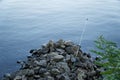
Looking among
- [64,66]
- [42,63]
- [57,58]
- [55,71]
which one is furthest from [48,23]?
[55,71]

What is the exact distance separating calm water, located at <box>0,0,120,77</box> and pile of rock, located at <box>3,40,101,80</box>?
2576 mm

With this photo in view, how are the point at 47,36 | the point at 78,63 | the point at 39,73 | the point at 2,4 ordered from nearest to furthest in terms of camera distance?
the point at 39,73 < the point at 78,63 < the point at 47,36 < the point at 2,4

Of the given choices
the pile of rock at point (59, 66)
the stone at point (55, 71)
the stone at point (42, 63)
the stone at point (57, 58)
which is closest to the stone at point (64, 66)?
the pile of rock at point (59, 66)

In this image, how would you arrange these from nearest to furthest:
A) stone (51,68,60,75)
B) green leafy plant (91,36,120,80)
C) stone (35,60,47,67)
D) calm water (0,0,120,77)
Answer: green leafy plant (91,36,120,80)
stone (51,68,60,75)
stone (35,60,47,67)
calm water (0,0,120,77)

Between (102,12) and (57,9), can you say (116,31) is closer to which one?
(102,12)

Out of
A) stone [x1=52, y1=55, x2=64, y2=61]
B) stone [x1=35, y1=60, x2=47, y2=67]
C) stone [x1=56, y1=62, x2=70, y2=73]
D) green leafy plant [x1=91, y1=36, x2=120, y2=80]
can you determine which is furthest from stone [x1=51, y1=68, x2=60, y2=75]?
green leafy plant [x1=91, y1=36, x2=120, y2=80]

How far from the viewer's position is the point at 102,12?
111 feet

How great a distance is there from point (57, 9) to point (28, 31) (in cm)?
921

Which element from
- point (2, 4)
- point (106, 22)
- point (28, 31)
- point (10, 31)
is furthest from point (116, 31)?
point (2, 4)

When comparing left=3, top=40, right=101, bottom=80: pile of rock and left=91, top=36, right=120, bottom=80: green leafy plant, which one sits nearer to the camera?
left=91, top=36, right=120, bottom=80: green leafy plant

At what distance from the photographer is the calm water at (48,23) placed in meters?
23.0

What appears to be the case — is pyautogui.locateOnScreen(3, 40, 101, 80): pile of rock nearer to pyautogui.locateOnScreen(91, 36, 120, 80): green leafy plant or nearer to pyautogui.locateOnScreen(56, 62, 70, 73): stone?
pyautogui.locateOnScreen(56, 62, 70, 73): stone

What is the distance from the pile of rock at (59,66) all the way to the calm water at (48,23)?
2576mm

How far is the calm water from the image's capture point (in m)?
23.0
